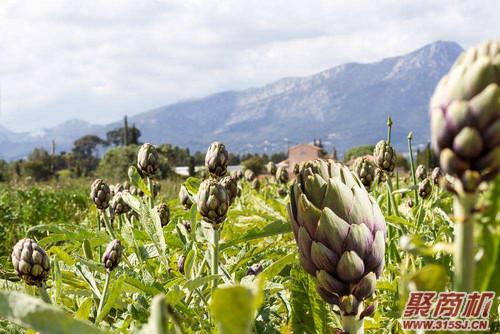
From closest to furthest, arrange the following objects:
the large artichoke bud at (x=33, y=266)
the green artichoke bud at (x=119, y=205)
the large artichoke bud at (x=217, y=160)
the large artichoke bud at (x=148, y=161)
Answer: the large artichoke bud at (x=33, y=266) → the large artichoke bud at (x=217, y=160) → the large artichoke bud at (x=148, y=161) → the green artichoke bud at (x=119, y=205)

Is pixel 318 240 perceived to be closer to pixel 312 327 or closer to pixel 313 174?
pixel 313 174

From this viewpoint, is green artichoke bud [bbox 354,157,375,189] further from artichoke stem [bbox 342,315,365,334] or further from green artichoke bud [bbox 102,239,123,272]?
artichoke stem [bbox 342,315,365,334]

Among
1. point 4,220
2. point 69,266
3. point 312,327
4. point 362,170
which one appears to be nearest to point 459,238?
point 312,327

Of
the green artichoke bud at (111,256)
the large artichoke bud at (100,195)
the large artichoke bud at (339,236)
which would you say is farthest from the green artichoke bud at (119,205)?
the large artichoke bud at (339,236)

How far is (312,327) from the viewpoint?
0.92m

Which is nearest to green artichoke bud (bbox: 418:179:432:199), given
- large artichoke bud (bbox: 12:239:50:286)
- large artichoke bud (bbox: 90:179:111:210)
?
large artichoke bud (bbox: 90:179:111:210)

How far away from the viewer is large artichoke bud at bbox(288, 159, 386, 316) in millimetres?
657

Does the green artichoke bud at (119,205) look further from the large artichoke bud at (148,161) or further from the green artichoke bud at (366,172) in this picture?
the green artichoke bud at (366,172)

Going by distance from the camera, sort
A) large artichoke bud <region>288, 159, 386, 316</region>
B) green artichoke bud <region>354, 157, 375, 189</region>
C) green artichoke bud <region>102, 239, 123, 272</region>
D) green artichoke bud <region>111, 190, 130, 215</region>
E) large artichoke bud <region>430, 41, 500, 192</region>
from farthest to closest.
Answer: green artichoke bud <region>111, 190, 130, 215</region>
green artichoke bud <region>354, 157, 375, 189</region>
green artichoke bud <region>102, 239, 123, 272</region>
large artichoke bud <region>288, 159, 386, 316</region>
large artichoke bud <region>430, 41, 500, 192</region>

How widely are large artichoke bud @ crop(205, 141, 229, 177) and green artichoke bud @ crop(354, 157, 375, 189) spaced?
1.56 feet

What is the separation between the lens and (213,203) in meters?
1.09

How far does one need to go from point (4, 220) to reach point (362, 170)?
4.14m

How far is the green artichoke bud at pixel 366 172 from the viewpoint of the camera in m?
1.78

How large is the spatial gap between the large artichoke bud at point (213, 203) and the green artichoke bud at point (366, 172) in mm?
765
